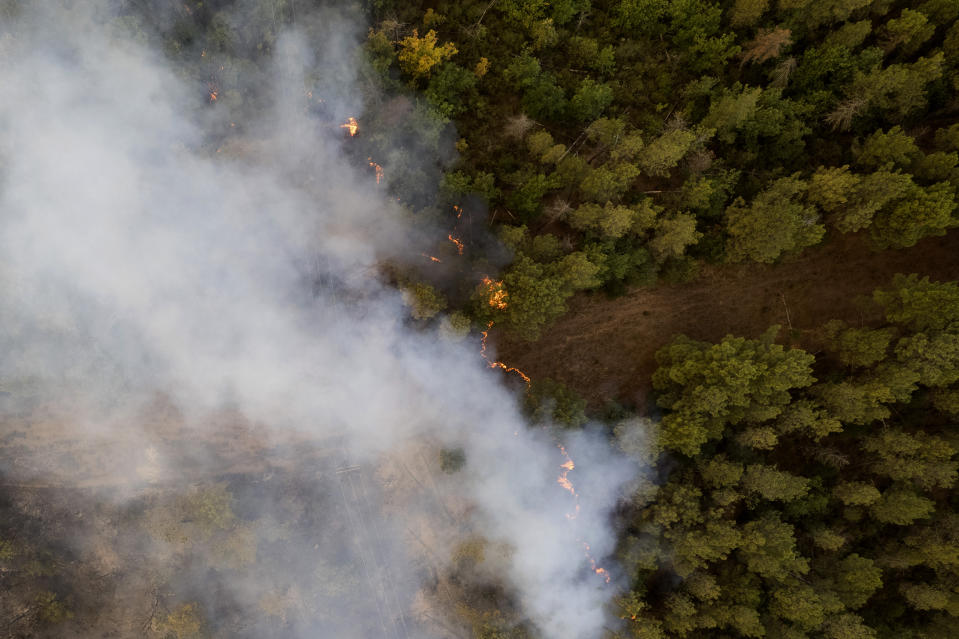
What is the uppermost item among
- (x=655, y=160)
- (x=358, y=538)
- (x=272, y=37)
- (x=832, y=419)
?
(x=272, y=37)

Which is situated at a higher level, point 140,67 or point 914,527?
point 140,67

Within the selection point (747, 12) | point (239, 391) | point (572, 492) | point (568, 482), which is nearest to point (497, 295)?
point (568, 482)

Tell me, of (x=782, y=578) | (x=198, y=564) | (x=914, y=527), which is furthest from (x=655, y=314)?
(x=198, y=564)

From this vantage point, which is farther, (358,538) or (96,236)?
(358,538)

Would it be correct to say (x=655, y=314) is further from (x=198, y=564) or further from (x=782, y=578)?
(x=198, y=564)

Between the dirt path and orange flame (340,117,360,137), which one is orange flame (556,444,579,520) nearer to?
the dirt path

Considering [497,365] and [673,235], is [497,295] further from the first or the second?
[673,235]
